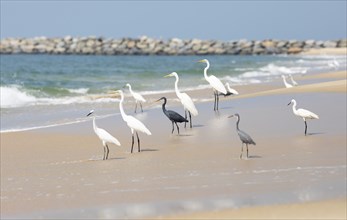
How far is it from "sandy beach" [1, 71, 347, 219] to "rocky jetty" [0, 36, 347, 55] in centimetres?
8002

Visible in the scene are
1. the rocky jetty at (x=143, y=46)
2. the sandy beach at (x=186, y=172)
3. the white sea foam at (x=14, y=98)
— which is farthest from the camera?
the rocky jetty at (x=143, y=46)

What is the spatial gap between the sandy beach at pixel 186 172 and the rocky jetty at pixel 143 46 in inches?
3150

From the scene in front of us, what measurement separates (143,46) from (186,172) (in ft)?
290

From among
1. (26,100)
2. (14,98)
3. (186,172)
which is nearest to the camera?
(186,172)

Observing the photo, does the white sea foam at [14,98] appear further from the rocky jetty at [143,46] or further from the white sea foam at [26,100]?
the rocky jetty at [143,46]

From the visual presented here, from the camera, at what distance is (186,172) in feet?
29.6

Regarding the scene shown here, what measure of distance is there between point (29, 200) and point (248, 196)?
94.2 inches

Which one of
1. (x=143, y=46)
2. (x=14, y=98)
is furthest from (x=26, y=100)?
(x=143, y=46)

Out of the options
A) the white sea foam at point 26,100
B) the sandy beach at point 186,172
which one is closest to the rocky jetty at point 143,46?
the white sea foam at point 26,100

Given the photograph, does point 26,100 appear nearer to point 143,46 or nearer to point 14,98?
point 14,98

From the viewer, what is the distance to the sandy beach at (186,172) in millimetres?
7227

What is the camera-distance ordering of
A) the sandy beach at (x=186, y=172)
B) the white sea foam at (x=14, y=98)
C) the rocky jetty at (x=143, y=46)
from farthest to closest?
the rocky jetty at (x=143, y=46) → the white sea foam at (x=14, y=98) → the sandy beach at (x=186, y=172)

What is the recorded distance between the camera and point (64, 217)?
7.24m

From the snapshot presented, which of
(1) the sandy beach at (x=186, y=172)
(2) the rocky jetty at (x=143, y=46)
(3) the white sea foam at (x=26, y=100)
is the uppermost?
(2) the rocky jetty at (x=143, y=46)
